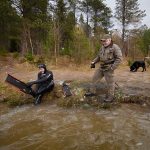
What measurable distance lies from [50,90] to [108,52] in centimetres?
243

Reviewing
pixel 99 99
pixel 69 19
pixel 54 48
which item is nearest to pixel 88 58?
pixel 54 48

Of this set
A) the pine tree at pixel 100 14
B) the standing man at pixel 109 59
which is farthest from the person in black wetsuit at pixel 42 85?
the pine tree at pixel 100 14

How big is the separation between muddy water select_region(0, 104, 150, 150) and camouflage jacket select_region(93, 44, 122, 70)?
129 centimetres

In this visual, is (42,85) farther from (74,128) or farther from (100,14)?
(100,14)

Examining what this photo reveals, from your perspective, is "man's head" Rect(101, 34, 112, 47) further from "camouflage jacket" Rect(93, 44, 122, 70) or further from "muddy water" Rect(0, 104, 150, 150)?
"muddy water" Rect(0, 104, 150, 150)

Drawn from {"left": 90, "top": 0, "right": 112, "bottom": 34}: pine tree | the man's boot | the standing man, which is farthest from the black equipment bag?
{"left": 90, "top": 0, "right": 112, "bottom": 34}: pine tree

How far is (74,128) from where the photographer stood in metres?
7.18

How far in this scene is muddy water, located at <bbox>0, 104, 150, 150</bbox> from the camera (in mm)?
6105

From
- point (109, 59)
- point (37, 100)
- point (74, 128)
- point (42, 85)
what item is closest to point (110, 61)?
point (109, 59)

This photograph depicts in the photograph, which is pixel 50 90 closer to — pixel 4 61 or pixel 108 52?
pixel 108 52

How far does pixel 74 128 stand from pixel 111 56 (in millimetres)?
2835

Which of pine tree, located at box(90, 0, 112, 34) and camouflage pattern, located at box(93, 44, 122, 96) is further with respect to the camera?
pine tree, located at box(90, 0, 112, 34)

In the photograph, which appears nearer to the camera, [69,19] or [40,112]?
[40,112]

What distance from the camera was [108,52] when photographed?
9.07 m
